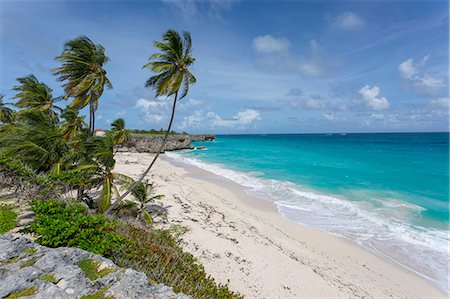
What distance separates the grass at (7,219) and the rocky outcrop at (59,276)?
154 centimetres

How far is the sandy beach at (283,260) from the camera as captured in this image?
7333mm

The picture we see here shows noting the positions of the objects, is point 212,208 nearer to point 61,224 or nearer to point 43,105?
point 61,224

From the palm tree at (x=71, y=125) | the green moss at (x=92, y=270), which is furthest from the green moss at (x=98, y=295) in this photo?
the palm tree at (x=71, y=125)

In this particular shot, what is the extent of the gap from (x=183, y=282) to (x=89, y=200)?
6.48 m

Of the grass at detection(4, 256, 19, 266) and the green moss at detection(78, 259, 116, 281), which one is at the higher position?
the grass at detection(4, 256, 19, 266)

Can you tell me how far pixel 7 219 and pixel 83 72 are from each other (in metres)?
6.43

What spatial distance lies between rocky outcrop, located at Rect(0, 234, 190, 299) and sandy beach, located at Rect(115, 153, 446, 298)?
3657mm

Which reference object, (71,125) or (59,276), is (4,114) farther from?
(59,276)

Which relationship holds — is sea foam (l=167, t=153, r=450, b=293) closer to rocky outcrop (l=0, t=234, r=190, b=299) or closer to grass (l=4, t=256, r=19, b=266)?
rocky outcrop (l=0, t=234, r=190, b=299)

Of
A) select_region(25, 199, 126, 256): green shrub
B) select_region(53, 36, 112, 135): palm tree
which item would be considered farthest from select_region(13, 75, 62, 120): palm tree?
select_region(25, 199, 126, 256): green shrub

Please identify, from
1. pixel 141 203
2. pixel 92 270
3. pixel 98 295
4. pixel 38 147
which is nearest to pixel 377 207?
pixel 141 203

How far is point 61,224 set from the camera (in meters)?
5.05

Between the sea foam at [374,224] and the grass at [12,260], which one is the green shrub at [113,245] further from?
the sea foam at [374,224]

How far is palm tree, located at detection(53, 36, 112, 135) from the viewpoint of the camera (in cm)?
940
